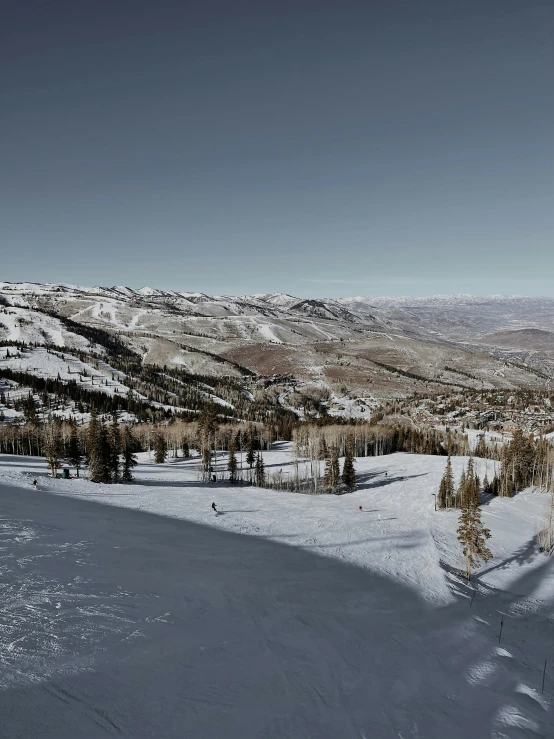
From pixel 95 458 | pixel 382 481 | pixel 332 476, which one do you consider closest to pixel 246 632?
pixel 95 458

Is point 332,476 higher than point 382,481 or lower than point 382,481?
higher

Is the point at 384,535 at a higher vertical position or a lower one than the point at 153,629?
lower

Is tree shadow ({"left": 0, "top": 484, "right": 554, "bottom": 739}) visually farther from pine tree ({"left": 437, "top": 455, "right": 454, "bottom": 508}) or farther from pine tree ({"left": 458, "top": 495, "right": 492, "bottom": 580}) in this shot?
pine tree ({"left": 437, "top": 455, "right": 454, "bottom": 508})

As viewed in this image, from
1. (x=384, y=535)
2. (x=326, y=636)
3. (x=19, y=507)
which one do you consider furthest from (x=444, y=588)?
(x=19, y=507)

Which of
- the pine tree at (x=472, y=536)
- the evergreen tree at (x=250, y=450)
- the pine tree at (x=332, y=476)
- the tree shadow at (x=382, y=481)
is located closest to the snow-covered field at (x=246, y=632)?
the pine tree at (x=472, y=536)

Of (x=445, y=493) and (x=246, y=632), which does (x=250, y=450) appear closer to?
(x=445, y=493)

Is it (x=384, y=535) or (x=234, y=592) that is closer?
(x=234, y=592)

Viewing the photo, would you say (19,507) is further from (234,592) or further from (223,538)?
(234,592)

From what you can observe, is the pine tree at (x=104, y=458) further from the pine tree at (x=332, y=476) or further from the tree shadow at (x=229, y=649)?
the pine tree at (x=332, y=476)

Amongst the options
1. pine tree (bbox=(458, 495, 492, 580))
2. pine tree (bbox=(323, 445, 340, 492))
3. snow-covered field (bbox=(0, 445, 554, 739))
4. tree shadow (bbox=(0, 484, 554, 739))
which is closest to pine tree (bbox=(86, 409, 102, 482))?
snow-covered field (bbox=(0, 445, 554, 739))
